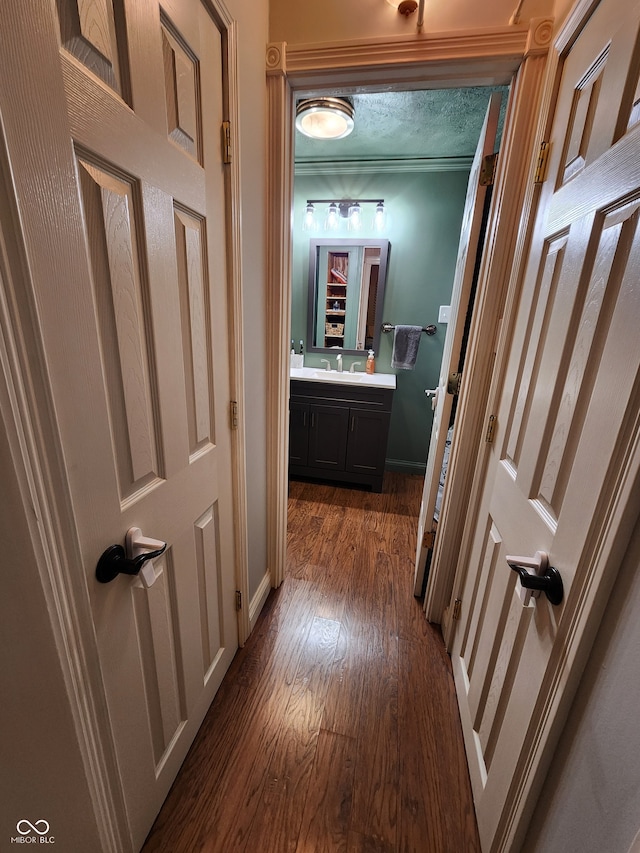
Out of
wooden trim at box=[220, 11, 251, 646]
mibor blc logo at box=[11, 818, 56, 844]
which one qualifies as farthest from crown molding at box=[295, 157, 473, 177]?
mibor blc logo at box=[11, 818, 56, 844]

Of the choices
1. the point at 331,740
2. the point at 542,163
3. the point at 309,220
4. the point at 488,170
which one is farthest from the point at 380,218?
the point at 331,740

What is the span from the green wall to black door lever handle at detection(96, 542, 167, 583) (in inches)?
103

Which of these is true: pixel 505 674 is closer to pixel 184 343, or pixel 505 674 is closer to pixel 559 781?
pixel 559 781

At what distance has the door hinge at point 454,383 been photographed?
1.49m

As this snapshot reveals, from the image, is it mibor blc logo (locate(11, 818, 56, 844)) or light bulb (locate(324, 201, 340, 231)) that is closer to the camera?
mibor blc logo (locate(11, 818, 56, 844))

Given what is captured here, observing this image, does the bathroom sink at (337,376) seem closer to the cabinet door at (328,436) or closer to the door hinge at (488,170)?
the cabinet door at (328,436)

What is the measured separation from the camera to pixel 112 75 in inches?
24.3

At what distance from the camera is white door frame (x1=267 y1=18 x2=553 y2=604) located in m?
1.08

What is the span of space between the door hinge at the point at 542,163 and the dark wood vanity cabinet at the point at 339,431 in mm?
1668

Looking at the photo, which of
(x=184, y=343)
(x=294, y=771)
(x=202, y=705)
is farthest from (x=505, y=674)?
(x=184, y=343)

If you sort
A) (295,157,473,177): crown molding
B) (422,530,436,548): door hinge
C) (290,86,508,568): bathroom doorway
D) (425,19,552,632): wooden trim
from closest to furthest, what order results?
(425,19,552,632): wooden trim < (422,530,436,548): door hinge < (290,86,508,568): bathroom doorway < (295,157,473,177): crown molding

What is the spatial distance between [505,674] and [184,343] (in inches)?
48.3

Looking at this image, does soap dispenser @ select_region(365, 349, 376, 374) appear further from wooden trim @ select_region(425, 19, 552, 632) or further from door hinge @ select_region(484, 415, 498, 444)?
door hinge @ select_region(484, 415, 498, 444)

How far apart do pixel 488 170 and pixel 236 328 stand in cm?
111
